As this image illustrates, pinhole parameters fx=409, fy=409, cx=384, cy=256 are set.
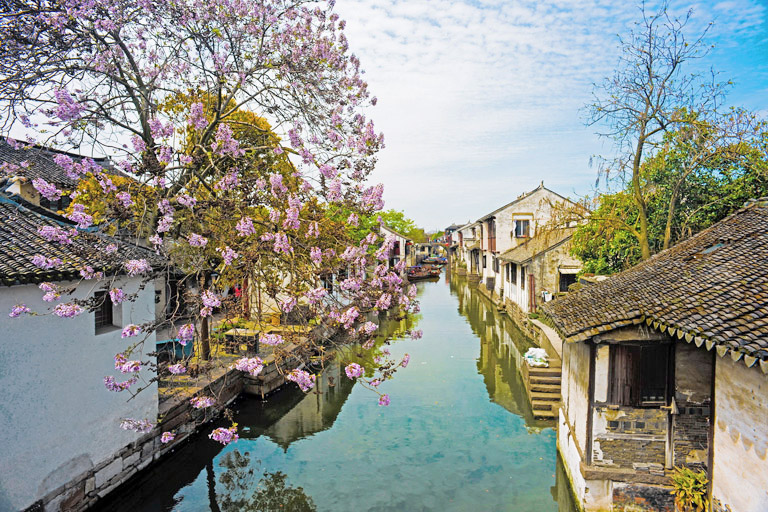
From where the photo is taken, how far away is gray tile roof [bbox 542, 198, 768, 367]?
4.89 m

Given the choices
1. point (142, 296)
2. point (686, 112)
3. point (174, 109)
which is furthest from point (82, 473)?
point (686, 112)

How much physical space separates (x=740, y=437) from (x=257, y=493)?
28.2 feet

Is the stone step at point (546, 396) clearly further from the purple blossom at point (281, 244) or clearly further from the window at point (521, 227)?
the window at point (521, 227)

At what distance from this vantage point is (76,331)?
773 cm

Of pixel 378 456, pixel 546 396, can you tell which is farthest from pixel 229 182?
pixel 546 396

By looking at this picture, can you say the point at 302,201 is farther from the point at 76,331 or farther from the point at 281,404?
the point at 281,404

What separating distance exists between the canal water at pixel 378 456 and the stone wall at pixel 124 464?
30cm

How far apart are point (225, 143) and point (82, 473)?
272 inches

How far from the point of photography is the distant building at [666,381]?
540 cm

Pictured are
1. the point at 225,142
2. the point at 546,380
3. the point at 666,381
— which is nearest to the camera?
the point at 225,142

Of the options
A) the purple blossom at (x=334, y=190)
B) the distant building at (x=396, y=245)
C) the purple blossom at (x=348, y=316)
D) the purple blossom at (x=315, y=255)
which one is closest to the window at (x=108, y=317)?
the purple blossom at (x=315, y=255)

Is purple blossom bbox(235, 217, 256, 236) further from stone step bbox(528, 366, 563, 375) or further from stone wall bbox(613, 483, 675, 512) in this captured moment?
stone step bbox(528, 366, 563, 375)

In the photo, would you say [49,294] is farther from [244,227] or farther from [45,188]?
[244,227]

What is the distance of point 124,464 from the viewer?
345 inches
